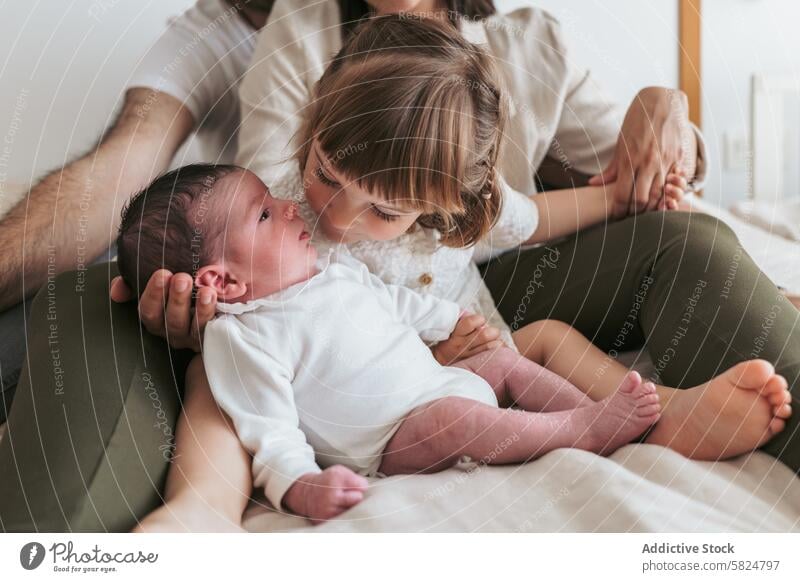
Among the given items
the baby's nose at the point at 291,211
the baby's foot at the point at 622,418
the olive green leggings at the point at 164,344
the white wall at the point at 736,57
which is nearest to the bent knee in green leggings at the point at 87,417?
the olive green leggings at the point at 164,344

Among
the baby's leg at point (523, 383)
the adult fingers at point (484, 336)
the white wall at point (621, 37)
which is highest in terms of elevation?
the white wall at point (621, 37)

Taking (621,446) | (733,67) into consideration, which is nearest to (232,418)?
(621,446)

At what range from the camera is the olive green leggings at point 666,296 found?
45cm

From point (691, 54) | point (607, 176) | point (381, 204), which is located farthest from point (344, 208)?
point (691, 54)

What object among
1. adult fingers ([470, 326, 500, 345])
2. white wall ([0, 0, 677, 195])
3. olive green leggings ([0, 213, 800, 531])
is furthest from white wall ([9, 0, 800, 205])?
adult fingers ([470, 326, 500, 345])

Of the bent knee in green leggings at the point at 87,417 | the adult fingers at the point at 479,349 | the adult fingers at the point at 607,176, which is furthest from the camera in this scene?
the adult fingers at the point at 607,176

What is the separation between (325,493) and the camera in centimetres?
39

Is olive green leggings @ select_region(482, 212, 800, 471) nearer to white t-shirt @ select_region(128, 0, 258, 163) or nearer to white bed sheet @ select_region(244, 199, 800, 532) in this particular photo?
white bed sheet @ select_region(244, 199, 800, 532)

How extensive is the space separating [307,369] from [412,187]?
118mm

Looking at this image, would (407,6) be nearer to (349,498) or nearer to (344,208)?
(344,208)

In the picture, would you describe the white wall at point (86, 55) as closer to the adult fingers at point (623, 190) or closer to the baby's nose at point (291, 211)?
the adult fingers at point (623, 190)

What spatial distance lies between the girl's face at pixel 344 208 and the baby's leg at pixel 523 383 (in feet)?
0.32
